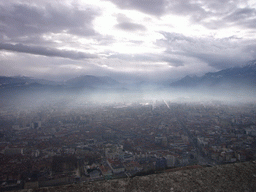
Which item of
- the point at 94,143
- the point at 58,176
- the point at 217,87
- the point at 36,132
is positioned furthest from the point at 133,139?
the point at 217,87

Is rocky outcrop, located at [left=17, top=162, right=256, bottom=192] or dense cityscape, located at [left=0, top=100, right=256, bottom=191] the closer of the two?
rocky outcrop, located at [left=17, top=162, right=256, bottom=192]

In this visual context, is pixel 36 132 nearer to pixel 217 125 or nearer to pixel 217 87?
pixel 217 125

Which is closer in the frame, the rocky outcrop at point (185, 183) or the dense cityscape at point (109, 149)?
the rocky outcrop at point (185, 183)

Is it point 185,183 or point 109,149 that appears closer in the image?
point 185,183

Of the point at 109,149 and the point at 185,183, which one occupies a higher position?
the point at 185,183

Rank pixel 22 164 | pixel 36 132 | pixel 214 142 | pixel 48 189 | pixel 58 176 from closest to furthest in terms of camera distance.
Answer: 1. pixel 48 189
2. pixel 58 176
3. pixel 22 164
4. pixel 214 142
5. pixel 36 132

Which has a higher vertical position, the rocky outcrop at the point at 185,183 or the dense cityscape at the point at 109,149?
the rocky outcrop at the point at 185,183

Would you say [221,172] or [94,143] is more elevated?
[221,172]

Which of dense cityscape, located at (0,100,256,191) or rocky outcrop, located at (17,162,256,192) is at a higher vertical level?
rocky outcrop, located at (17,162,256,192)
